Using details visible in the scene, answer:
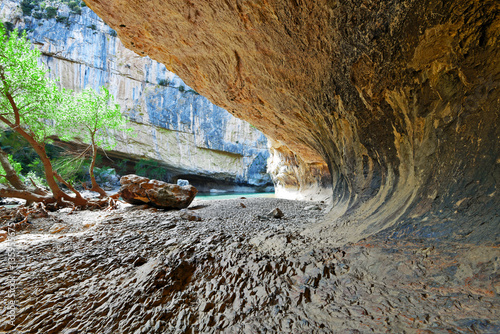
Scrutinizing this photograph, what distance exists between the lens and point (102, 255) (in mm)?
2158

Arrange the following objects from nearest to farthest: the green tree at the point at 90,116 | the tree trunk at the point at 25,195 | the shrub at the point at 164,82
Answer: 1. the tree trunk at the point at 25,195
2. the green tree at the point at 90,116
3. the shrub at the point at 164,82

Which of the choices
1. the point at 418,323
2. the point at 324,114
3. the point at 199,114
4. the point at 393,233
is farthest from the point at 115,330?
the point at 199,114

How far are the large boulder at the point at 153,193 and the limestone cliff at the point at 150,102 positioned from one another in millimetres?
19062

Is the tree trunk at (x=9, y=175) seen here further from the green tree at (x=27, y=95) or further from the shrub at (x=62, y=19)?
the shrub at (x=62, y=19)

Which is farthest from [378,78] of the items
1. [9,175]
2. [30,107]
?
[9,175]

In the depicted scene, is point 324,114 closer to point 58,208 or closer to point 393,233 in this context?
point 393,233

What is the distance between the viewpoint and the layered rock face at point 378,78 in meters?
1.64

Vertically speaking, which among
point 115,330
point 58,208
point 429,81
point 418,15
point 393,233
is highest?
point 418,15

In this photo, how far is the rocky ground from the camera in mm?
1104

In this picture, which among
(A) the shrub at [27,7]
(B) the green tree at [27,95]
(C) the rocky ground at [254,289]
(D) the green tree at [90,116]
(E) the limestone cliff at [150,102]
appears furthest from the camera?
(A) the shrub at [27,7]

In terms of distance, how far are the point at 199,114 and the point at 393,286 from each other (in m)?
26.1

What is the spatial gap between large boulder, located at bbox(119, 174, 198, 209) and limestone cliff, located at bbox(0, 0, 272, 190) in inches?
750

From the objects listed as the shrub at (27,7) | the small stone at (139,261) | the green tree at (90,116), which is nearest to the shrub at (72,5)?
the shrub at (27,7)

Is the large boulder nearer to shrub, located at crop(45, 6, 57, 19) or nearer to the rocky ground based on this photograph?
the rocky ground
